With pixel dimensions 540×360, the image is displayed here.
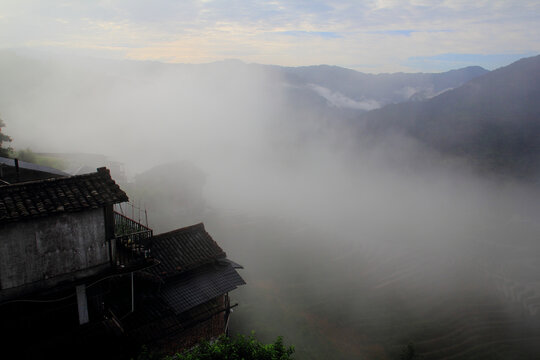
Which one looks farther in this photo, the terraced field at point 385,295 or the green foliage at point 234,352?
the terraced field at point 385,295

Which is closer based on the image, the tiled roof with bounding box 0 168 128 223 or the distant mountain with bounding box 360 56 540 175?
the tiled roof with bounding box 0 168 128 223

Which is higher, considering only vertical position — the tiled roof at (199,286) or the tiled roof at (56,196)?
the tiled roof at (56,196)

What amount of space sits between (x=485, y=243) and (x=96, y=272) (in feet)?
159

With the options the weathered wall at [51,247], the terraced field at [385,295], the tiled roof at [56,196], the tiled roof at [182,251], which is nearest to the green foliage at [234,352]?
the weathered wall at [51,247]

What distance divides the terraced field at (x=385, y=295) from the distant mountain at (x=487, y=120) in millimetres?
26313

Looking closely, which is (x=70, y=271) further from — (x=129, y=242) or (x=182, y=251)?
(x=182, y=251)

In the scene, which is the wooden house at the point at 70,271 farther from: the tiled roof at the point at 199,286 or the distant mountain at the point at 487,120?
the distant mountain at the point at 487,120

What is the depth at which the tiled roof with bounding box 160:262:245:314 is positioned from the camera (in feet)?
44.2

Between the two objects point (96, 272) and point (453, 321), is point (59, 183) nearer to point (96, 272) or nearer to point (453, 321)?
point (96, 272)

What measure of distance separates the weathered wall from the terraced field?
14.5 m

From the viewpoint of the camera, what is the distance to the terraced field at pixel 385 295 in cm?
2262

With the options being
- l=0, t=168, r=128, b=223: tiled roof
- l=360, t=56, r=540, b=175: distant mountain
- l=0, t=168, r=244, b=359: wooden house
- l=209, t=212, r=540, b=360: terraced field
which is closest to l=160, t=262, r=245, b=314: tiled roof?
l=0, t=168, r=244, b=359: wooden house

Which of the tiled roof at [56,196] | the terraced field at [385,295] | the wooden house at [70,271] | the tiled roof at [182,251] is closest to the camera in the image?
the tiled roof at [56,196]

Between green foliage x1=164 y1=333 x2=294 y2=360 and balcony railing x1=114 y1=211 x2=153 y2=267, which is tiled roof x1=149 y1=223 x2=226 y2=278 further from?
green foliage x1=164 y1=333 x2=294 y2=360
